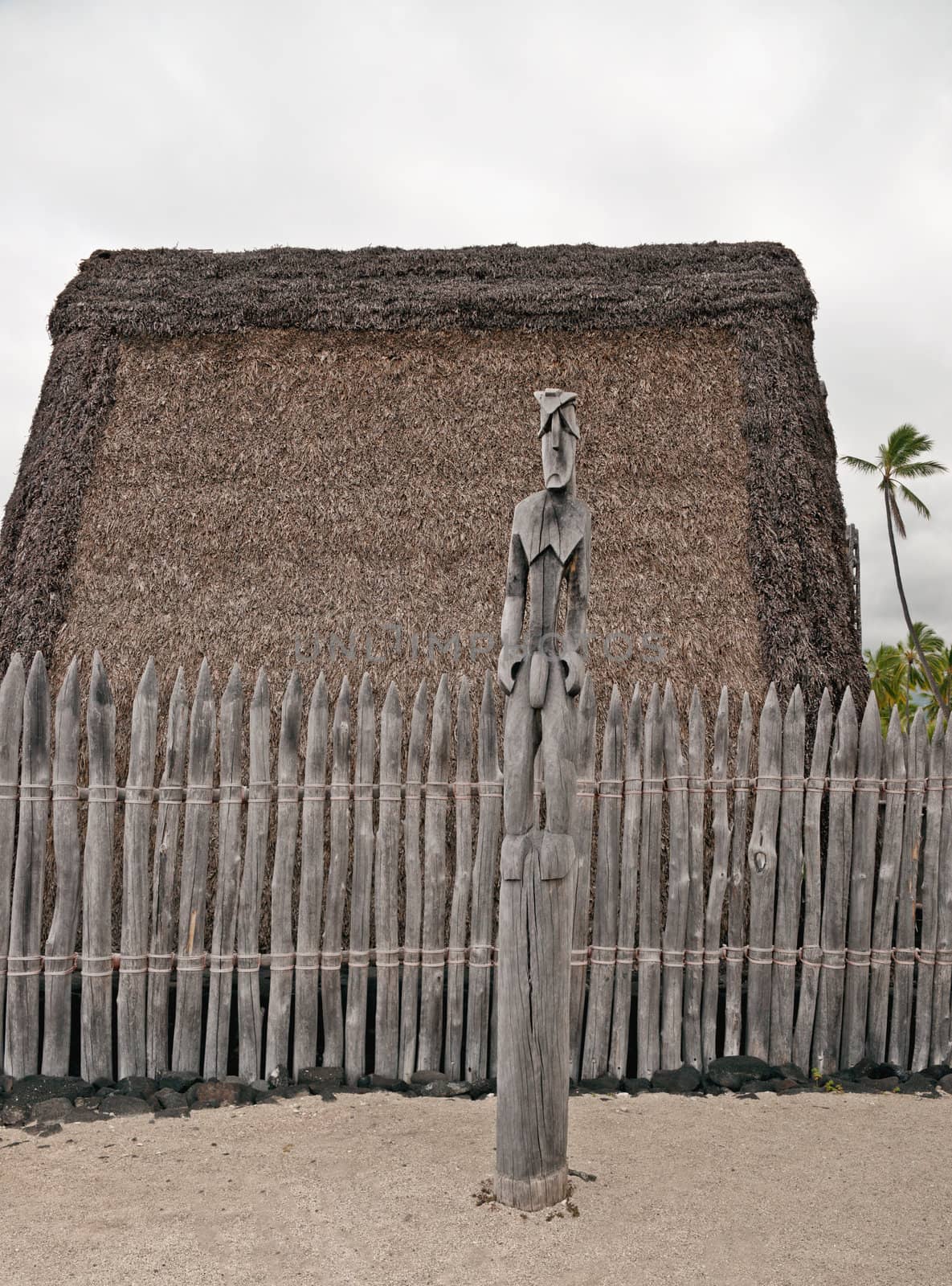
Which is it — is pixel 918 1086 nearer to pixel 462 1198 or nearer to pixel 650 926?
pixel 650 926

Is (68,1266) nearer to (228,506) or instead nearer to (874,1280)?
(874,1280)

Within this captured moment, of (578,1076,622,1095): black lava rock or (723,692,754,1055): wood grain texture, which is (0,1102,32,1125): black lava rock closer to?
(578,1076,622,1095): black lava rock

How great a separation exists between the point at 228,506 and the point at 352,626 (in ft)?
4.42

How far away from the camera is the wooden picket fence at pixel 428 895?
169 inches

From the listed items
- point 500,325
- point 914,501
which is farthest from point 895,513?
point 500,325

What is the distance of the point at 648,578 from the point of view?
6090 mm

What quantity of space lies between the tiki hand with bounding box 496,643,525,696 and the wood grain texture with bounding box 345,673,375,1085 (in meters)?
1.23

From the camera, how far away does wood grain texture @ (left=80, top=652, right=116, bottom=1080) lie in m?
4.25

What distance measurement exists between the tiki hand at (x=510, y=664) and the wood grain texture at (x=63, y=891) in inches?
86.0

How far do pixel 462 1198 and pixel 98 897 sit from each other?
2.16 m

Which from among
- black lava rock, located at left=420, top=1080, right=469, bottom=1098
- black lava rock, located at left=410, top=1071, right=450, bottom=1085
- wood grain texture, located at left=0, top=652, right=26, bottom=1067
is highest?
wood grain texture, located at left=0, top=652, right=26, bottom=1067

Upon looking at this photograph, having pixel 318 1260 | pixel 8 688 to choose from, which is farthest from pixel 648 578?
pixel 318 1260

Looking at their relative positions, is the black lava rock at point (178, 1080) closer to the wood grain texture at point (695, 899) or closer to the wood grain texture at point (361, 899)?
the wood grain texture at point (361, 899)

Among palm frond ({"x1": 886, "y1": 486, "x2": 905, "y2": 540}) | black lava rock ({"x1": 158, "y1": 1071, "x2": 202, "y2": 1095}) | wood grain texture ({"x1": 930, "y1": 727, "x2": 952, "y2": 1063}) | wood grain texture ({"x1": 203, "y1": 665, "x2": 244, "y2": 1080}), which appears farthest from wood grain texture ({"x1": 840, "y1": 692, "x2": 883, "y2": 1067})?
palm frond ({"x1": 886, "y1": 486, "x2": 905, "y2": 540})
